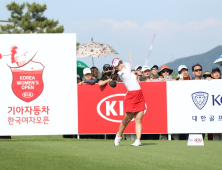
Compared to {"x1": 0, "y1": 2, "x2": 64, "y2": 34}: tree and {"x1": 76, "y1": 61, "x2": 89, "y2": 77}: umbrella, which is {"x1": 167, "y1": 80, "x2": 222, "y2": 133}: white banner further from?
{"x1": 0, "y1": 2, "x2": 64, "y2": 34}: tree

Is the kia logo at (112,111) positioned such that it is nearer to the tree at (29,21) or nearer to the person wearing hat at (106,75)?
the person wearing hat at (106,75)

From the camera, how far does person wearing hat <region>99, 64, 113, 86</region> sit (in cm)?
1051

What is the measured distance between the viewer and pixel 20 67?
35.2 feet

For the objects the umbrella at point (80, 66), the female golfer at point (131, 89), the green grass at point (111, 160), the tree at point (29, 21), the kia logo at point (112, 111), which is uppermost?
the tree at point (29, 21)

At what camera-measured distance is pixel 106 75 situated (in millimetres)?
10914

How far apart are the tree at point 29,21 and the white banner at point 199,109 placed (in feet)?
99.6

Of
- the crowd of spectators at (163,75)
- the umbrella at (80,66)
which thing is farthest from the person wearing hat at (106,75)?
the umbrella at (80,66)

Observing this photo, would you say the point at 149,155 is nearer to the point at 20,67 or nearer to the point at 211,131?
the point at 211,131

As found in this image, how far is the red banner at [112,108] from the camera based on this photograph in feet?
34.9

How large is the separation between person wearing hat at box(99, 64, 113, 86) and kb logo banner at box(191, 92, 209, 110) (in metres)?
2.21

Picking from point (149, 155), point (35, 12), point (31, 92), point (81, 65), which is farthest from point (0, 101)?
point (35, 12)

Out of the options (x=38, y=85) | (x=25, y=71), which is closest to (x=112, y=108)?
(x=38, y=85)

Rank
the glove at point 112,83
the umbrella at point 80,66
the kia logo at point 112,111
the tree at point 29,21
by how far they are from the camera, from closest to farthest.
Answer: the glove at point 112,83 < the kia logo at point 112,111 < the umbrella at point 80,66 < the tree at point 29,21

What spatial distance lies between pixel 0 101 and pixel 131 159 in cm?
554
